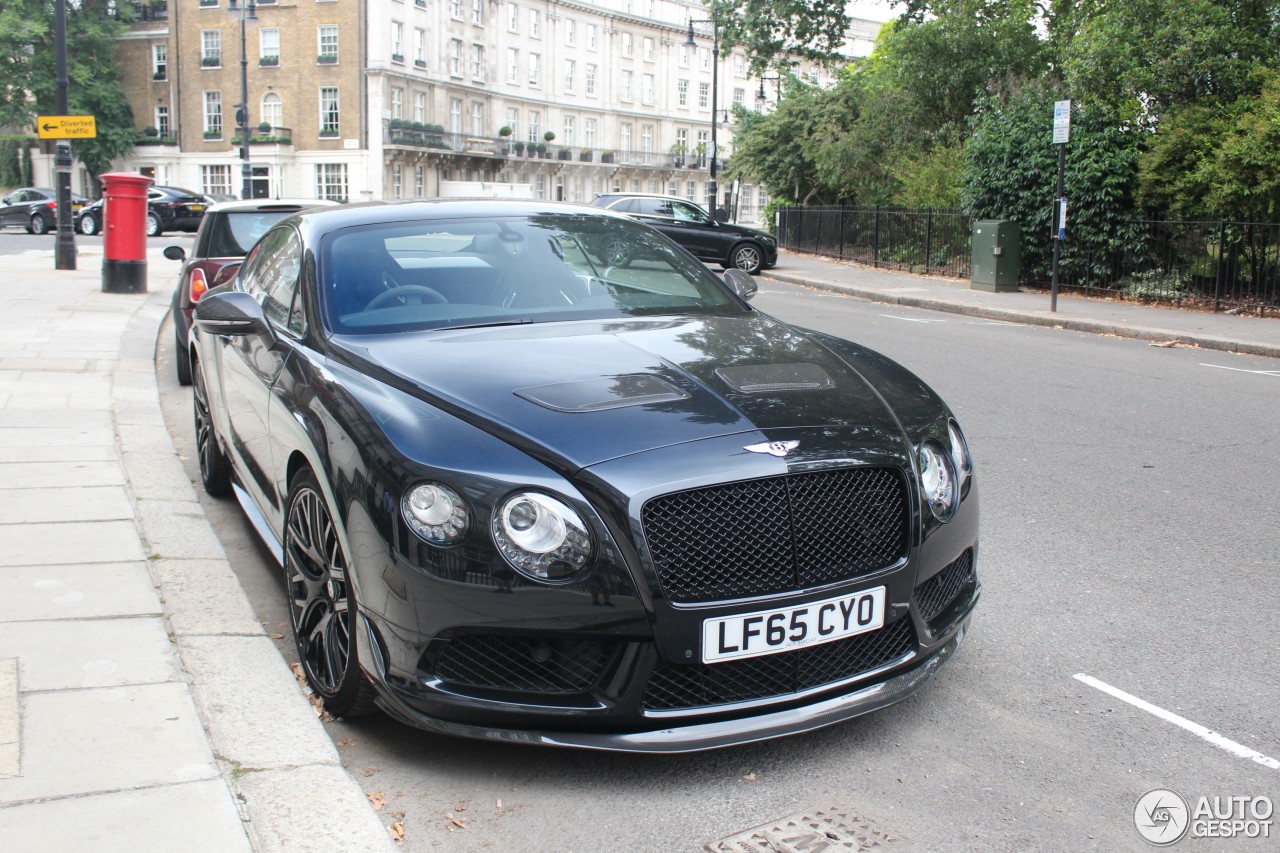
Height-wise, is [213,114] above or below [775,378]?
above

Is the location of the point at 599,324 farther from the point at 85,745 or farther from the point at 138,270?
the point at 138,270

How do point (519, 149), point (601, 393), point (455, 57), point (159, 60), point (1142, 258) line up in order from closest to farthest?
point (601, 393), point (1142, 258), point (159, 60), point (455, 57), point (519, 149)

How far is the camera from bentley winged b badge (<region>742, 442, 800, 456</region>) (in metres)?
3.17

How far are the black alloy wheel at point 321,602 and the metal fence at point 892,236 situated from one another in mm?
21198

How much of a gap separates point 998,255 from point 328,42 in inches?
2174

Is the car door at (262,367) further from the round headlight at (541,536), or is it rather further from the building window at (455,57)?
the building window at (455,57)

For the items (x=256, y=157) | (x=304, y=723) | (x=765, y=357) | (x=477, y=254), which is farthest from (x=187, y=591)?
(x=256, y=157)

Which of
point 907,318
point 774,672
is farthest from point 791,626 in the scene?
point 907,318

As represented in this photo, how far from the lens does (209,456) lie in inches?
248

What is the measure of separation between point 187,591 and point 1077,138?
63.7 feet

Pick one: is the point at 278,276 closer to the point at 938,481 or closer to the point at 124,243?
the point at 938,481

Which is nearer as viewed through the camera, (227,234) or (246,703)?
(246,703)

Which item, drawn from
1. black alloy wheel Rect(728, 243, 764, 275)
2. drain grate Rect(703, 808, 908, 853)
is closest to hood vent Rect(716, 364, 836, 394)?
drain grate Rect(703, 808, 908, 853)

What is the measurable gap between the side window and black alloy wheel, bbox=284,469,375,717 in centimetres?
86
